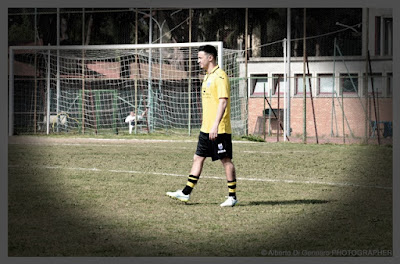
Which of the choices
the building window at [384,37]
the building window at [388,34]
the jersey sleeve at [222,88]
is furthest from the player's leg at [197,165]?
the building window at [384,37]

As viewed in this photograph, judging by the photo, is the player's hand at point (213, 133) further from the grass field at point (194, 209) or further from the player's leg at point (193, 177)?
the grass field at point (194, 209)

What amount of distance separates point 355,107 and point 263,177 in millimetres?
13065

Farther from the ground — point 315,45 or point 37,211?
point 315,45

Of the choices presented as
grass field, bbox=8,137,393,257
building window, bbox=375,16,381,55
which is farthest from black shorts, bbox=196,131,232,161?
building window, bbox=375,16,381,55

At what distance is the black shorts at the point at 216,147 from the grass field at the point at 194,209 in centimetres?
55

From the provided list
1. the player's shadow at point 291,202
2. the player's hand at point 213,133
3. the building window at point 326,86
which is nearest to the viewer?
the player's hand at point 213,133

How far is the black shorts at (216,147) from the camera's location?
7930 millimetres

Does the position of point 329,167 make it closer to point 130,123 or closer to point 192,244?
point 192,244

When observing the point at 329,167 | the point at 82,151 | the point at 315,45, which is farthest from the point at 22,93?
the point at 329,167

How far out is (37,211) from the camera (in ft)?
24.0

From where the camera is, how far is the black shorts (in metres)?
7.93

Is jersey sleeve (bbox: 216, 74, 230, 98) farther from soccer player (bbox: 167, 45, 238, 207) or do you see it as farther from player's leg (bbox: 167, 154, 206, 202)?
player's leg (bbox: 167, 154, 206, 202)

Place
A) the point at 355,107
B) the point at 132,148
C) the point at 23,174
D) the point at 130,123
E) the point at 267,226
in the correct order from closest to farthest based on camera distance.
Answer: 1. the point at 267,226
2. the point at 23,174
3. the point at 132,148
4. the point at 355,107
5. the point at 130,123

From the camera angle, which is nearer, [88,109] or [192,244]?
[192,244]
